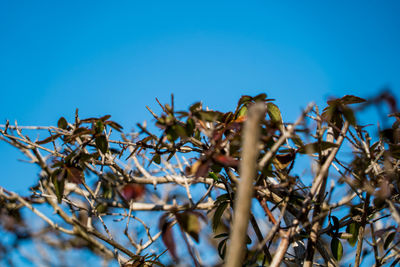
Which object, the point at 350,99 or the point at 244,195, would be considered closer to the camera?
the point at 244,195

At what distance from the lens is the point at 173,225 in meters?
0.73

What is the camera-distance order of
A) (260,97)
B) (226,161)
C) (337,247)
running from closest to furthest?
(226,161) < (260,97) < (337,247)

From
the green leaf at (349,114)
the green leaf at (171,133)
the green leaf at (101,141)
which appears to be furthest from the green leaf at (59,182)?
the green leaf at (349,114)

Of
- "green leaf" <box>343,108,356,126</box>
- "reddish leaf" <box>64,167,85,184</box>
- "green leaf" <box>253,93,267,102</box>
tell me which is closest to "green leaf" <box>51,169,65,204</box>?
"reddish leaf" <box>64,167,85,184</box>

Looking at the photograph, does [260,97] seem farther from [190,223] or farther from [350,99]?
[190,223]

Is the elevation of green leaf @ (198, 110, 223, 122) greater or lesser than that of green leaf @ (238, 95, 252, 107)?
lesser

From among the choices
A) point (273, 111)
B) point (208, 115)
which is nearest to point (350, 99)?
point (273, 111)

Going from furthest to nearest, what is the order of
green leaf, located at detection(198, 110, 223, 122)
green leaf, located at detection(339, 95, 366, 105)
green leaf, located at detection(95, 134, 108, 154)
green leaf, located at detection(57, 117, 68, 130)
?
green leaf, located at detection(57, 117, 68, 130) → green leaf, located at detection(95, 134, 108, 154) → green leaf, located at detection(339, 95, 366, 105) → green leaf, located at detection(198, 110, 223, 122)

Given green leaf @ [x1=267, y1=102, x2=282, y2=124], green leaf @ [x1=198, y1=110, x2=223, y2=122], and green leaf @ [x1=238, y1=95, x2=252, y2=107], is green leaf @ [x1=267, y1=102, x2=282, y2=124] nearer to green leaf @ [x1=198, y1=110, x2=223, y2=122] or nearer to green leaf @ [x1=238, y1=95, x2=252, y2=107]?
green leaf @ [x1=238, y1=95, x2=252, y2=107]

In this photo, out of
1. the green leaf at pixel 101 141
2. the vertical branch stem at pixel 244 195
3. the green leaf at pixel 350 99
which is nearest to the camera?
the vertical branch stem at pixel 244 195

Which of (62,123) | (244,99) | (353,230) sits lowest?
(353,230)

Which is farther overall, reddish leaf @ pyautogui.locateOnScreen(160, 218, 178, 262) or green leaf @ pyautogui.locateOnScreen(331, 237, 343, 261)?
green leaf @ pyautogui.locateOnScreen(331, 237, 343, 261)

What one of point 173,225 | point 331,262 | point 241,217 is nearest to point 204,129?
point 173,225

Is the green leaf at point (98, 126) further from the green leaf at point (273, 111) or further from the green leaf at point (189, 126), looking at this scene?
the green leaf at point (273, 111)
